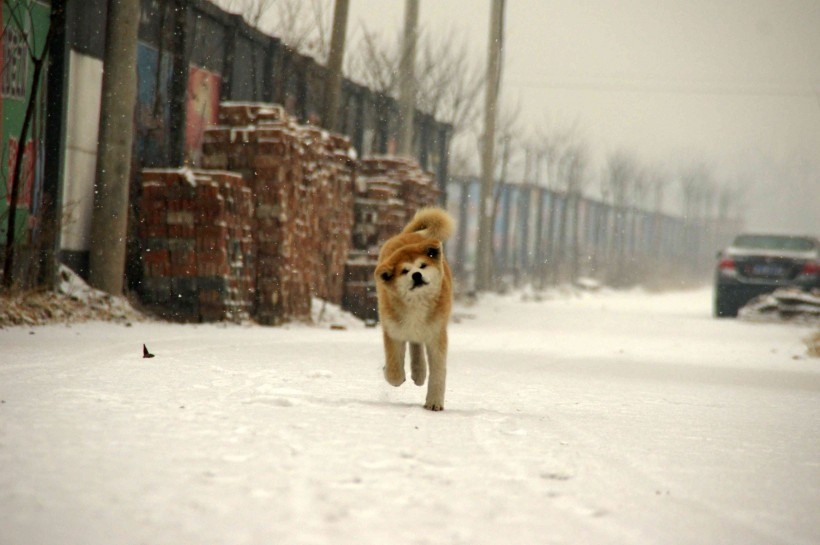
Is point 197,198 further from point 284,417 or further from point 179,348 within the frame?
point 284,417

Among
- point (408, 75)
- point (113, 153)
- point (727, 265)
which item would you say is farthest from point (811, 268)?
point (113, 153)

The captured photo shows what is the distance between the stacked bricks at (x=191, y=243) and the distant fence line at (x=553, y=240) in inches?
570

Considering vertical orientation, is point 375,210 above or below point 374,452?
above

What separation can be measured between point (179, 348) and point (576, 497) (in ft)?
19.3

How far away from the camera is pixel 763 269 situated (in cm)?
2173

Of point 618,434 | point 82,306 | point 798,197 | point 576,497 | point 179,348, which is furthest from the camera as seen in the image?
point 798,197

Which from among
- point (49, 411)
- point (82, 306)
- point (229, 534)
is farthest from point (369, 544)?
point (82, 306)

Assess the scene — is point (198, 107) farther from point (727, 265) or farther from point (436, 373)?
point (727, 265)

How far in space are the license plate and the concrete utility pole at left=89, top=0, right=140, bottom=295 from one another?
14.2 meters

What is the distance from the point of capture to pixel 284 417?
5598mm

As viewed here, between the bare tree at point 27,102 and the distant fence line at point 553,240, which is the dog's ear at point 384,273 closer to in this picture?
the bare tree at point 27,102

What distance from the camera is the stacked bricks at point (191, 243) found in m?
12.5

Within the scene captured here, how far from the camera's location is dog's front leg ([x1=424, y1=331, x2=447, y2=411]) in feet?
20.5

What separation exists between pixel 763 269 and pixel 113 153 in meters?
14.4
